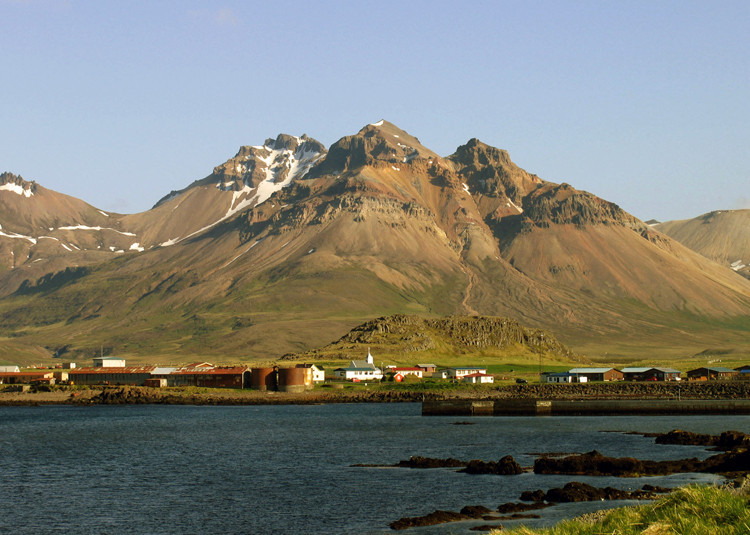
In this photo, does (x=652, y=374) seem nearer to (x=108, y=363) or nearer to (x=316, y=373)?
(x=316, y=373)

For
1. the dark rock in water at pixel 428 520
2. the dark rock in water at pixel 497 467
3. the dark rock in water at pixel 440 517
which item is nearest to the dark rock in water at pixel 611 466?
the dark rock in water at pixel 497 467

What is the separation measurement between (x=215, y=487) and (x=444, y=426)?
43.9 m

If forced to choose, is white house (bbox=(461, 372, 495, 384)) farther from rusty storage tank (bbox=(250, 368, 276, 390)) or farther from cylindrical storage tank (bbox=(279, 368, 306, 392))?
rusty storage tank (bbox=(250, 368, 276, 390))

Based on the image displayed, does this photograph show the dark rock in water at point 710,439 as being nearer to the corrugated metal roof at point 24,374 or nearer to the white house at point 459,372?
the white house at point 459,372

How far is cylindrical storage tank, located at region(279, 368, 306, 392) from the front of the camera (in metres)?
153

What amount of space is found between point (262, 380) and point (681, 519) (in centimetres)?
13363

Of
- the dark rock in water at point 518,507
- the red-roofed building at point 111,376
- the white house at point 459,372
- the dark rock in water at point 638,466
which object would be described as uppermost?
the red-roofed building at point 111,376

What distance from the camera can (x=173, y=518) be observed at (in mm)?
50156

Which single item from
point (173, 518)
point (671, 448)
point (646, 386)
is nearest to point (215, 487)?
point (173, 518)

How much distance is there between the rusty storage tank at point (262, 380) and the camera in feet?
507

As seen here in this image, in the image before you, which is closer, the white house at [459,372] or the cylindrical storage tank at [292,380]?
the cylindrical storage tank at [292,380]

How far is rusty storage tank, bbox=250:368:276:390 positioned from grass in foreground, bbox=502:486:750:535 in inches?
5169

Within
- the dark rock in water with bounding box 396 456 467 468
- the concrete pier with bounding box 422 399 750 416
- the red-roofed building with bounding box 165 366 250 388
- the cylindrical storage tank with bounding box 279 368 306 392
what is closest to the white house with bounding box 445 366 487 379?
the cylindrical storage tank with bounding box 279 368 306 392

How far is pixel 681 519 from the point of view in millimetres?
24500
